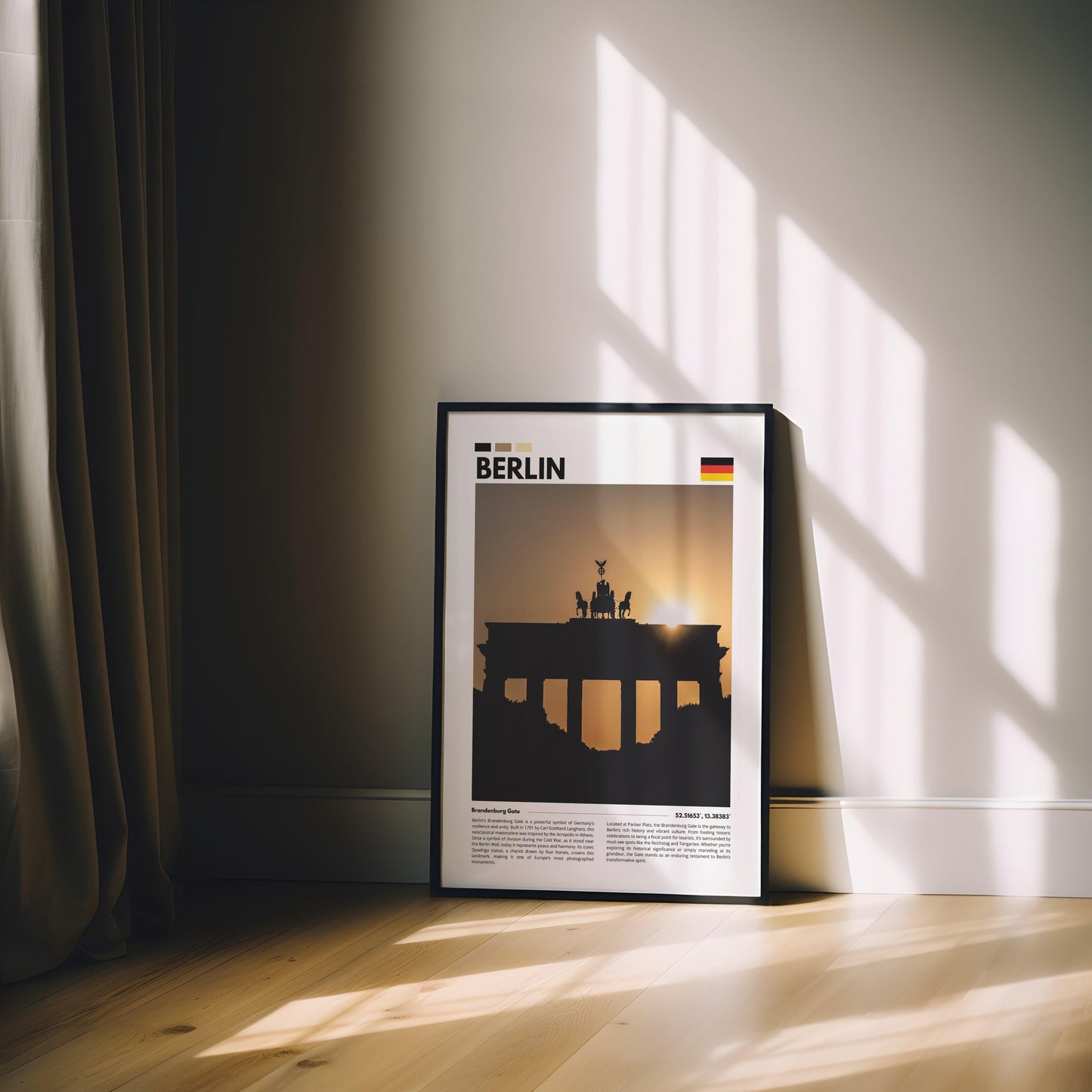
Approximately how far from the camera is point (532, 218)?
2.17m

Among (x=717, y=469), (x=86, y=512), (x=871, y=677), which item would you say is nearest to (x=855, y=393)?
(x=717, y=469)

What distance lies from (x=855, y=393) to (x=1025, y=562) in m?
0.48

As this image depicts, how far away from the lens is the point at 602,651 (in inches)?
83.1

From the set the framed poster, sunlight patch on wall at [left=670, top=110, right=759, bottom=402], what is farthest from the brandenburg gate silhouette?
sunlight patch on wall at [left=670, top=110, right=759, bottom=402]

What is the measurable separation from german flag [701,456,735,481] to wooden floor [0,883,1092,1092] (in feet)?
2.81

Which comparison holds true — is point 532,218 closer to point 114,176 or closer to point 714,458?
point 714,458

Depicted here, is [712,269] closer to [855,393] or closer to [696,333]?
[696,333]

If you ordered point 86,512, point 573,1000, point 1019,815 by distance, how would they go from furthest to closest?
1. point 1019,815
2. point 86,512
3. point 573,1000

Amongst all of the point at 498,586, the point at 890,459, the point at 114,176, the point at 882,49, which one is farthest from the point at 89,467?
the point at 882,49

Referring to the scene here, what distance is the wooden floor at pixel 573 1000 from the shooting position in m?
1.31

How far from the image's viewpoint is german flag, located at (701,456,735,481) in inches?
83.2

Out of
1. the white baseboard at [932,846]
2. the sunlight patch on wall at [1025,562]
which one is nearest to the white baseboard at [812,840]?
the white baseboard at [932,846]

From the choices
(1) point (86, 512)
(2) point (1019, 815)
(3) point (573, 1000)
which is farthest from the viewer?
(2) point (1019, 815)

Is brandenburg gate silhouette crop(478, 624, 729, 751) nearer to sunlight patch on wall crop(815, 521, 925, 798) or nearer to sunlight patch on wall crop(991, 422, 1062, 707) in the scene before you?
sunlight patch on wall crop(815, 521, 925, 798)
